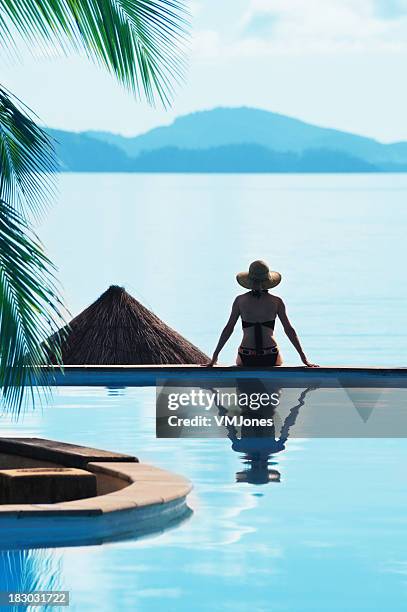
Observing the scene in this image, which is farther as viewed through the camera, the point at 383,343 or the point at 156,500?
the point at 383,343

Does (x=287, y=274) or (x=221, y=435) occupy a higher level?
(x=287, y=274)

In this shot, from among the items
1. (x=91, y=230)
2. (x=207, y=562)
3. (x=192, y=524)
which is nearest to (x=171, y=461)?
(x=192, y=524)

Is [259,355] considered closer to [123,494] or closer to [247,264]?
[123,494]

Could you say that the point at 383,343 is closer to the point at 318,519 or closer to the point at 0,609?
the point at 318,519

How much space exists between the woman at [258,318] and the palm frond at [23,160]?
13.5ft

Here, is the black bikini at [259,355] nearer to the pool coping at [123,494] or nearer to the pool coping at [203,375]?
the pool coping at [203,375]

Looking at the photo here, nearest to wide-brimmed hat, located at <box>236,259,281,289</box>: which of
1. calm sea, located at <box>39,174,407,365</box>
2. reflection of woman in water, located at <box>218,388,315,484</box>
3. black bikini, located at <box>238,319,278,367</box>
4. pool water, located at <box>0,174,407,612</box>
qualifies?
black bikini, located at <box>238,319,278,367</box>

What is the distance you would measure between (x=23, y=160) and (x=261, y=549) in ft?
8.34

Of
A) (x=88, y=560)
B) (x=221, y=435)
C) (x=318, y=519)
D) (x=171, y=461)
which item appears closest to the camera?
(x=88, y=560)

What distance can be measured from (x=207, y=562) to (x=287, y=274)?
1898 inches

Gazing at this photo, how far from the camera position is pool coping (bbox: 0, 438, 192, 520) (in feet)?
32.2

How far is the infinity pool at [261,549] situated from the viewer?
30.2 feet

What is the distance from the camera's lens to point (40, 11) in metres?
10.4

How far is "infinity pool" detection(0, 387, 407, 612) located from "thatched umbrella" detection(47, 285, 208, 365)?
4403 millimetres
